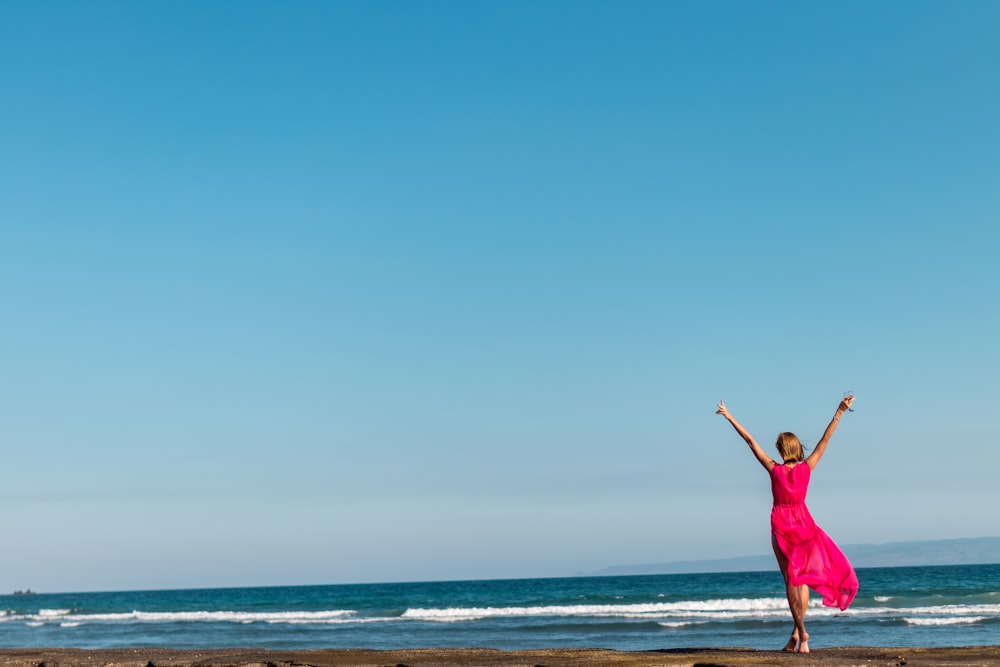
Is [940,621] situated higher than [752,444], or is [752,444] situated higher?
[752,444]

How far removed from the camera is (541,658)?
962 cm

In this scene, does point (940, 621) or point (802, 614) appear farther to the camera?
point (940, 621)

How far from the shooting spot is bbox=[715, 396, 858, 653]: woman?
835 cm

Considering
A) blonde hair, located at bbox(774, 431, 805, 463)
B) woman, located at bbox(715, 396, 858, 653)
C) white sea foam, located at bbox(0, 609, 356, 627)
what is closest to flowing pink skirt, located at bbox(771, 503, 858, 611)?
woman, located at bbox(715, 396, 858, 653)

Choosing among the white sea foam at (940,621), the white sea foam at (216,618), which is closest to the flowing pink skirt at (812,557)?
the white sea foam at (940,621)

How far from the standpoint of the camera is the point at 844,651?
361 inches

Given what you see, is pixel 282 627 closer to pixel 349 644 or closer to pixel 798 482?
pixel 349 644

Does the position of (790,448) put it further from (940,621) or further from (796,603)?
(940,621)

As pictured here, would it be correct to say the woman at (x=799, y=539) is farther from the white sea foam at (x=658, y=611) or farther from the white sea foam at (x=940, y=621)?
the white sea foam at (x=658, y=611)

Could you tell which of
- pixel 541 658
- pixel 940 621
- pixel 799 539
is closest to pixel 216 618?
pixel 940 621

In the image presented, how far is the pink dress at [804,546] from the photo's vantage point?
8.36 meters

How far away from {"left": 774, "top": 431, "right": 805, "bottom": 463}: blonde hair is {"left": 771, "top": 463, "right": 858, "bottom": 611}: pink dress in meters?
0.08

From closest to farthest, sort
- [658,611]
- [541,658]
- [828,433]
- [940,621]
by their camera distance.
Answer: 1. [828,433]
2. [541,658]
3. [940,621]
4. [658,611]

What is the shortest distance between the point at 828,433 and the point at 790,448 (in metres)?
0.37
